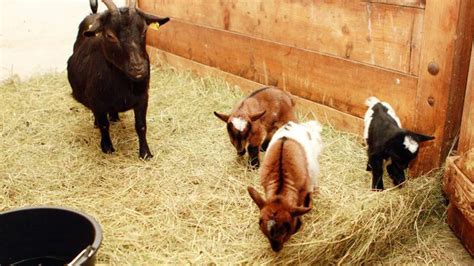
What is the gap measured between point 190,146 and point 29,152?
133 cm

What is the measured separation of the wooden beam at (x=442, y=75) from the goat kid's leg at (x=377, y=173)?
0.39 meters

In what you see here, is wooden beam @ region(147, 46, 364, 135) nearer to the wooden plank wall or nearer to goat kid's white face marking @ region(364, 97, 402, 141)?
the wooden plank wall

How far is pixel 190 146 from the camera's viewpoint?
4.57 metres

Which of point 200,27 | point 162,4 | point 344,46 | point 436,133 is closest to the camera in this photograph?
point 436,133

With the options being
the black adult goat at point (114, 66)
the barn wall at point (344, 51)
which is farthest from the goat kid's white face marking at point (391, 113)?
the black adult goat at point (114, 66)

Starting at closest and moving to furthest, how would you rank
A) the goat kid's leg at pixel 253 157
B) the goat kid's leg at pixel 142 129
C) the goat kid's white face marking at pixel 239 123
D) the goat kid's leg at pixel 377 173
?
1. the goat kid's leg at pixel 377 173
2. the goat kid's white face marking at pixel 239 123
3. the goat kid's leg at pixel 253 157
4. the goat kid's leg at pixel 142 129

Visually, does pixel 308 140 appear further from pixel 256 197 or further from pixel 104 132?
pixel 104 132

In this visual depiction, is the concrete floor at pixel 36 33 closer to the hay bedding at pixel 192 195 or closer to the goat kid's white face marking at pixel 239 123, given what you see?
the hay bedding at pixel 192 195

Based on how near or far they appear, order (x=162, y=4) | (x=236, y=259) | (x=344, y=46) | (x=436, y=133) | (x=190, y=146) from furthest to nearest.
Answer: (x=162, y=4), (x=190, y=146), (x=344, y=46), (x=436, y=133), (x=236, y=259)

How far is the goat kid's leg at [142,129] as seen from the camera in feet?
→ 14.1

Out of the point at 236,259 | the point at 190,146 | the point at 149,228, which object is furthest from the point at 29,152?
the point at 236,259

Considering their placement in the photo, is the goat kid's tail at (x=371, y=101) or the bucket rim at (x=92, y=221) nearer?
the bucket rim at (x=92, y=221)

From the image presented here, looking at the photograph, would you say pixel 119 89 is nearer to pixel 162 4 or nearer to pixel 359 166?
pixel 359 166

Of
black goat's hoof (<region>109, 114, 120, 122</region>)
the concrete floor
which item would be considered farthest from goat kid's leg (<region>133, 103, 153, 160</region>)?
the concrete floor
